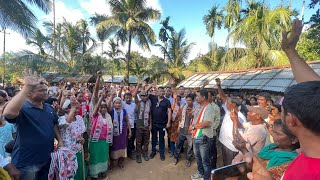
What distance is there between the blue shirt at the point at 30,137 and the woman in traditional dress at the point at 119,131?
2773 mm

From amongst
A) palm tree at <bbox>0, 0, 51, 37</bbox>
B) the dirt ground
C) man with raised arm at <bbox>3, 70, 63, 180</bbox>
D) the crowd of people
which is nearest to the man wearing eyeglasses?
the crowd of people

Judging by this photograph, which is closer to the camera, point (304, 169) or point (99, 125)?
point (304, 169)

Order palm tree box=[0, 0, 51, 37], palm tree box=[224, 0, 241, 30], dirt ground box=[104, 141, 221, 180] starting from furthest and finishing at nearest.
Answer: palm tree box=[224, 0, 241, 30], palm tree box=[0, 0, 51, 37], dirt ground box=[104, 141, 221, 180]

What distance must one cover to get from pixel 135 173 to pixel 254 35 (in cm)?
948

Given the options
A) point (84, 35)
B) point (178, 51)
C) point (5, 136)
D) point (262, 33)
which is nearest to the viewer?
point (5, 136)

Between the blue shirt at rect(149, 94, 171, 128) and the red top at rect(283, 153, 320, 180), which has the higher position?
the red top at rect(283, 153, 320, 180)

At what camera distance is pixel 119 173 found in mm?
5777

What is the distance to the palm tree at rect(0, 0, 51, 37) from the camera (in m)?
9.18

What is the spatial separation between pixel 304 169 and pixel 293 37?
0.96m

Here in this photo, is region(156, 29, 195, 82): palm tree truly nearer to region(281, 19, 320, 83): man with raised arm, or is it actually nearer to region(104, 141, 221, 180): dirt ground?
region(104, 141, 221, 180): dirt ground

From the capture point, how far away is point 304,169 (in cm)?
112

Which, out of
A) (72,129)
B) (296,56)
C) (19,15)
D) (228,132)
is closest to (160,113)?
(228,132)

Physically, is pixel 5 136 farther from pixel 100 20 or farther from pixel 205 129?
pixel 100 20

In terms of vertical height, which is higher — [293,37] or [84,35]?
[84,35]
